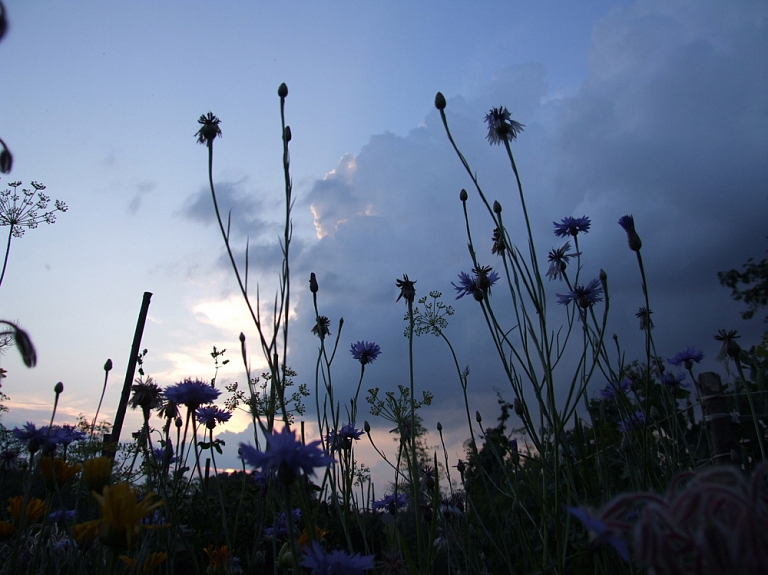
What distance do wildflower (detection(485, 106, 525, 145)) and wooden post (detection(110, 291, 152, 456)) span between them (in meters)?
3.22

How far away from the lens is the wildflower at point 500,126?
2.79 m

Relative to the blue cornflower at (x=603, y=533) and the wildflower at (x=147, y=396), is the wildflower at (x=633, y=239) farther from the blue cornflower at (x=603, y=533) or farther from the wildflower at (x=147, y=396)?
the wildflower at (x=147, y=396)

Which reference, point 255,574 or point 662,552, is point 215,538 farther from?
point 662,552

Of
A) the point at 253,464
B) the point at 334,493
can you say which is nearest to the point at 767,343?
the point at 334,493

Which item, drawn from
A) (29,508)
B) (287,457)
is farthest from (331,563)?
(29,508)

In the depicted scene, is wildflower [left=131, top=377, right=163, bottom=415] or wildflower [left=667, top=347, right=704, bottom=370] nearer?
wildflower [left=131, top=377, right=163, bottom=415]

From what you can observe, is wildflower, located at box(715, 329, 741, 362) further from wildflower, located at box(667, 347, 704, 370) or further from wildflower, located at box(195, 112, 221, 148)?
wildflower, located at box(195, 112, 221, 148)

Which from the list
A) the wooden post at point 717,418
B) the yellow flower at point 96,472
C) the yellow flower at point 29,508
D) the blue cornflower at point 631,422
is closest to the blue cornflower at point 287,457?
the yellow flower at point 96,472

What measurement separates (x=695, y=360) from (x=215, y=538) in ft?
14.1

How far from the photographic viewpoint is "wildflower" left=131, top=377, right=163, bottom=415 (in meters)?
2.88

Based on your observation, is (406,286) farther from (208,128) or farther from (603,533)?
(603,533)

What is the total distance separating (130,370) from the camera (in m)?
4.38

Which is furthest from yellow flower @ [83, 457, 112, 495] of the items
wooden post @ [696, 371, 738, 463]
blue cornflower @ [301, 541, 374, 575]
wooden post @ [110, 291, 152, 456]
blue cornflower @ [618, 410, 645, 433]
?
wooden post @ [696, 371, 738, 463]

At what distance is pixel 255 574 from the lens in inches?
121
